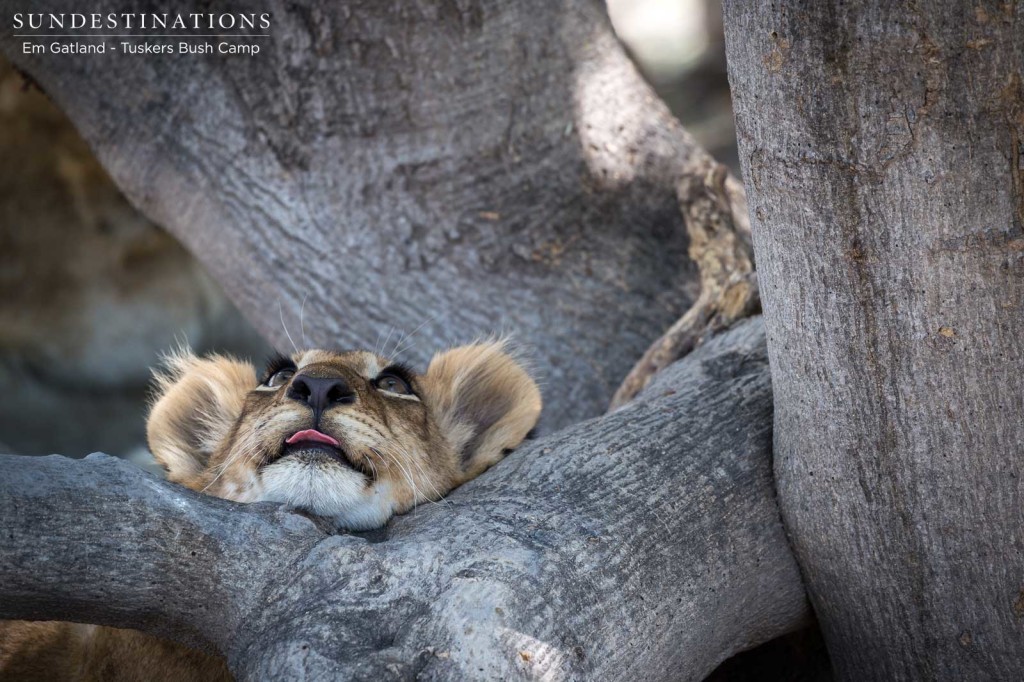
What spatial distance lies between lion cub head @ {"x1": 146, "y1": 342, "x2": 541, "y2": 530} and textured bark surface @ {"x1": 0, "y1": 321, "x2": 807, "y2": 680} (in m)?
0.25

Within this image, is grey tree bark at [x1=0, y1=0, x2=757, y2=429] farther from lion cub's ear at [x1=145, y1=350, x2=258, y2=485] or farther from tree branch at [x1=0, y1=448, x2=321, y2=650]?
Result: tree branch at [x1=0, y1=448, x2=321, y2=650]

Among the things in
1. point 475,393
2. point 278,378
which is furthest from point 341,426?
point 475,393

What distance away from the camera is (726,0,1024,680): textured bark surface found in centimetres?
243

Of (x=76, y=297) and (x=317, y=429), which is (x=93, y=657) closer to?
(x=317, y=429)

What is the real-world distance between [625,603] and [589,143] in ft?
8.38

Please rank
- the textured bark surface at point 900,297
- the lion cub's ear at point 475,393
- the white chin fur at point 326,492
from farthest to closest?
the lion cub's ear at point 475,393, the white chin fur at point 326,492, the textured bark surface at point 900,297

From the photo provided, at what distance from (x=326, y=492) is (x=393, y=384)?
2.40 ft

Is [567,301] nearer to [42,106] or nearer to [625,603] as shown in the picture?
[625,603]

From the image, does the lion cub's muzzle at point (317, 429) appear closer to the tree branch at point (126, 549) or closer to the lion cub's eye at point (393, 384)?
the lion cub's eye at point (393, 384)

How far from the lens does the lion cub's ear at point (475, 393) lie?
382cm

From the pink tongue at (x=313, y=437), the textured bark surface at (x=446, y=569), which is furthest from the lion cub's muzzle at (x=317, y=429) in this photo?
the textured bark surface at (x=446, y=569)

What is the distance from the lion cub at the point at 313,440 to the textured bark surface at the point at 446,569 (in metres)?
0.27

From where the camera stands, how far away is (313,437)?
10.7 feet

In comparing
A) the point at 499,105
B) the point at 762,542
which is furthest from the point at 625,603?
the point at 499,105
